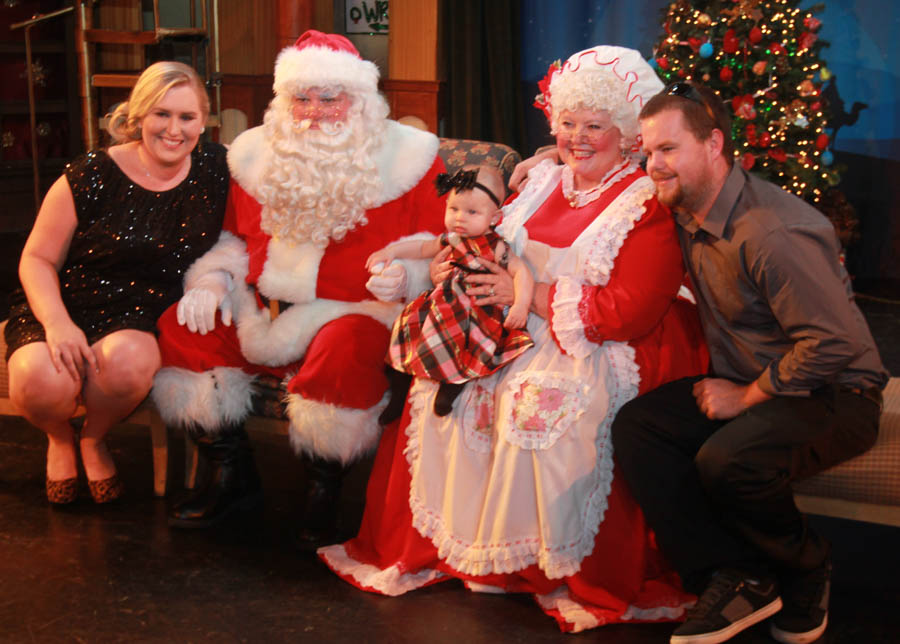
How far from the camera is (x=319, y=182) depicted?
10.1 ft

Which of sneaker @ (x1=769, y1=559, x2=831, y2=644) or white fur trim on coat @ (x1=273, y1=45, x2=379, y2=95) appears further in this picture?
white fur trim on coat @ (x1=273, y1=45, x2=379, y2=95)

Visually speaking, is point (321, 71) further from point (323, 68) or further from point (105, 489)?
point (105, 489)

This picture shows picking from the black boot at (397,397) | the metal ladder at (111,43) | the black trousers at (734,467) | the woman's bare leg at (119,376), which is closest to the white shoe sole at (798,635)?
the black trousers at (734,467)

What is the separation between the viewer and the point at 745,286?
237 cm

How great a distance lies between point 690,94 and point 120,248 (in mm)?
1815

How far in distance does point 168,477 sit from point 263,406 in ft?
2.05

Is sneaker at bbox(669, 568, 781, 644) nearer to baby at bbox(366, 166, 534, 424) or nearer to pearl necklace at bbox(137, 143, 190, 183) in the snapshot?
baby at bbox(366, 166, 534, 424)

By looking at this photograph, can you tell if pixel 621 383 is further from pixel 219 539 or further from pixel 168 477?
pixel 168 477

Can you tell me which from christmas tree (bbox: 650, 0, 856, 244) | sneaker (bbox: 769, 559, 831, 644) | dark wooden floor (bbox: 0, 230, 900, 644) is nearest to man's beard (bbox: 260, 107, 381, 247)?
dark wooden floor (bbox: 0, 230, 900, 644)

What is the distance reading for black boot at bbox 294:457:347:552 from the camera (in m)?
2.92

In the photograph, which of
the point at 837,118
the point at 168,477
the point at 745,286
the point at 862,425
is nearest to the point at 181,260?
the point at 168,477

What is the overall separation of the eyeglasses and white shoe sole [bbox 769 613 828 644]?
126 cm

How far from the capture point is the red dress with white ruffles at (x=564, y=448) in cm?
254

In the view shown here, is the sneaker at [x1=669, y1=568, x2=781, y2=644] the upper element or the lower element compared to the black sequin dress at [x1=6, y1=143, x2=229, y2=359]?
lower
